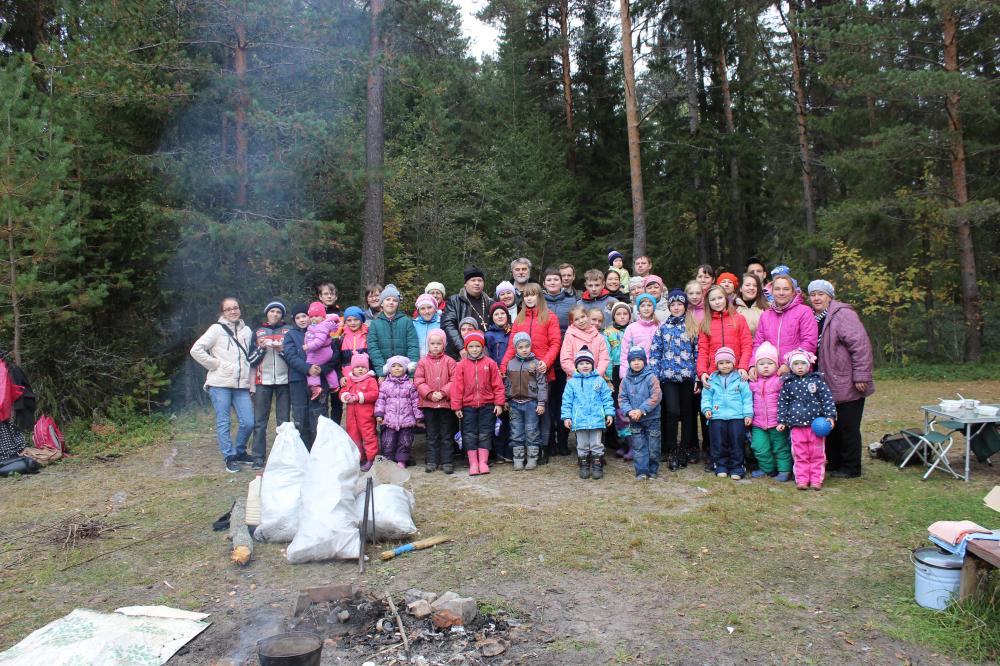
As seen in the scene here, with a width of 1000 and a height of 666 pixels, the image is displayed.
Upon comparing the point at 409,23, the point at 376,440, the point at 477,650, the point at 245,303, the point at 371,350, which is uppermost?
the point at 409,23

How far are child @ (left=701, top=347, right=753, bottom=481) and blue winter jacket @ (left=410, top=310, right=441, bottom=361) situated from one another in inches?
123

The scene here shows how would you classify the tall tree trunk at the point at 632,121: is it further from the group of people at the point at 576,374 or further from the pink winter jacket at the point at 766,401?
the pink winter jacket at the point at 766,401

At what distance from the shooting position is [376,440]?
23.8 feet

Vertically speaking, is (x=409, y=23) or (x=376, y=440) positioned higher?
(x=409, y=23)

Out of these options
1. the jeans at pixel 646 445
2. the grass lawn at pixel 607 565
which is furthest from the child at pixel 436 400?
the jeans at pixel 646 445

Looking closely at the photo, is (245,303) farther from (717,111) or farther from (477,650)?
(717,111)

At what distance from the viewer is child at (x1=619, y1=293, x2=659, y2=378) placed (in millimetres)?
7043

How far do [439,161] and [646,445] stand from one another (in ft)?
44.5

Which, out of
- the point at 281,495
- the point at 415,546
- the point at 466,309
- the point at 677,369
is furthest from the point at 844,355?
the point at 281,495

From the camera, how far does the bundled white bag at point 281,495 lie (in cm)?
495

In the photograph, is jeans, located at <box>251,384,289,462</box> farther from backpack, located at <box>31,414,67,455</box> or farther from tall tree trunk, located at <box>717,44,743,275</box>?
tall tree trunk, located at <box>717,44,743,275</box>

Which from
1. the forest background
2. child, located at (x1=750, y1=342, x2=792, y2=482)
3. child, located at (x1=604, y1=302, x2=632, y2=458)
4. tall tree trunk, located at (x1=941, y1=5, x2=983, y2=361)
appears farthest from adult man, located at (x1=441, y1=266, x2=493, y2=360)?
tall tree trunk, located at (x1=941, y1=5, x2=983, y2=361)

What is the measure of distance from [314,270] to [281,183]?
2262mm

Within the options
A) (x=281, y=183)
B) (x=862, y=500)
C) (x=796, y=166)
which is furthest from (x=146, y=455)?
→ (x=796, y=166)
